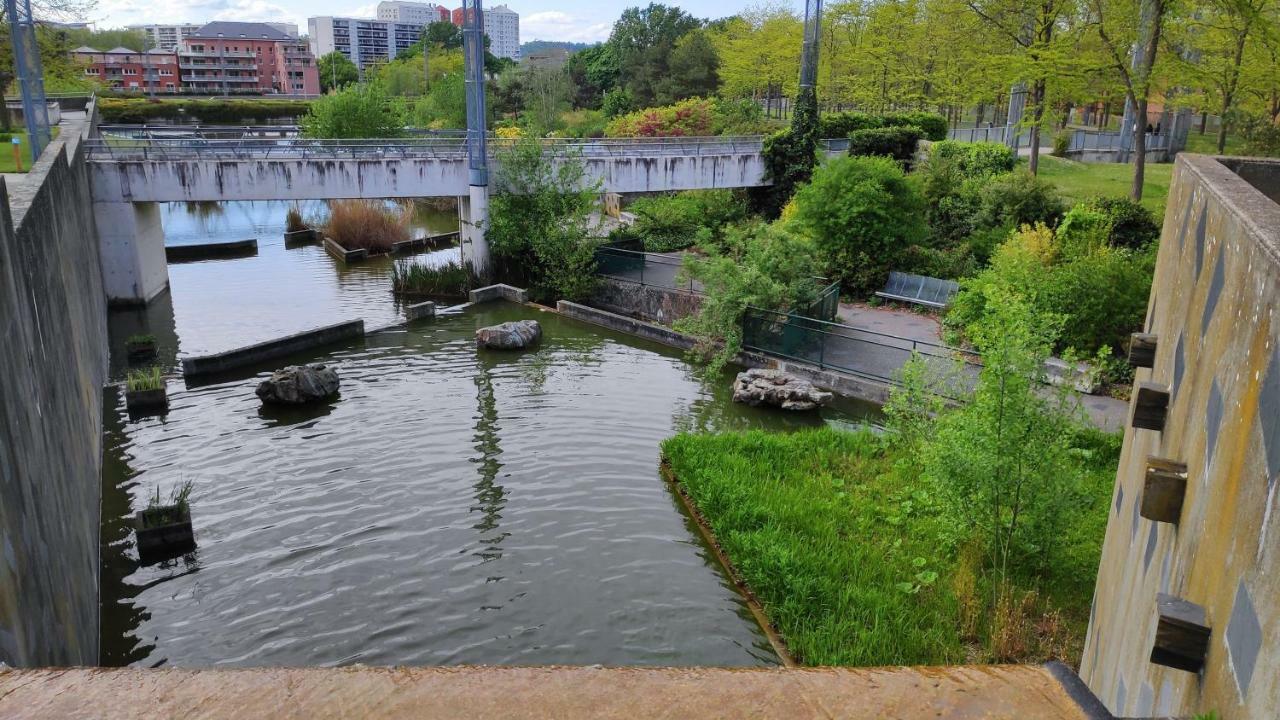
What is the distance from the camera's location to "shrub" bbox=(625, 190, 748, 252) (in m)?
32.1

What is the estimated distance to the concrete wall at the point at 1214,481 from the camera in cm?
264

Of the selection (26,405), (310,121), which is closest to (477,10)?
(310,121)

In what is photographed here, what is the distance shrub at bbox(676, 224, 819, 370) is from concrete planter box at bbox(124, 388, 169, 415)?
10902mm

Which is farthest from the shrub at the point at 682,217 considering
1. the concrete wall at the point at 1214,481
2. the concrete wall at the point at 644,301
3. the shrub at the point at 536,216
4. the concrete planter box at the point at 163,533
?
the concrete wall at the point at 1214,481

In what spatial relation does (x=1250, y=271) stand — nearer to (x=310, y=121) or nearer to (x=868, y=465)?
(x=868, y=465)

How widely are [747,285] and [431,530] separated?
10123 millimetres

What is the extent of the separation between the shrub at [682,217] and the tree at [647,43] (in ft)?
125

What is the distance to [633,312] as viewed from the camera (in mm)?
24766

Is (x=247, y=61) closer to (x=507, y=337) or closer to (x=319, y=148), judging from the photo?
(x=319, y=148)

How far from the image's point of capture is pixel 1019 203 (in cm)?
2461

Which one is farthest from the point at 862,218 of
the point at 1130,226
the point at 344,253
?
the point at 344,253

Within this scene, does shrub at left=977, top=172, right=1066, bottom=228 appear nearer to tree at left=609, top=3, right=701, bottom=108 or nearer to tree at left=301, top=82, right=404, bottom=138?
tree at left=301, top=82, right=404, bottom=138

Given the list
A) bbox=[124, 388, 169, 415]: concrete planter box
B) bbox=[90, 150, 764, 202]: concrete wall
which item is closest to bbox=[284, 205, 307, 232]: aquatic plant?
bbox=[90, 150, 764, 202]: concrete wall

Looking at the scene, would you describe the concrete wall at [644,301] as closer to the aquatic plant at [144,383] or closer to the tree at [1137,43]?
the aquatic plant at [144,383]
